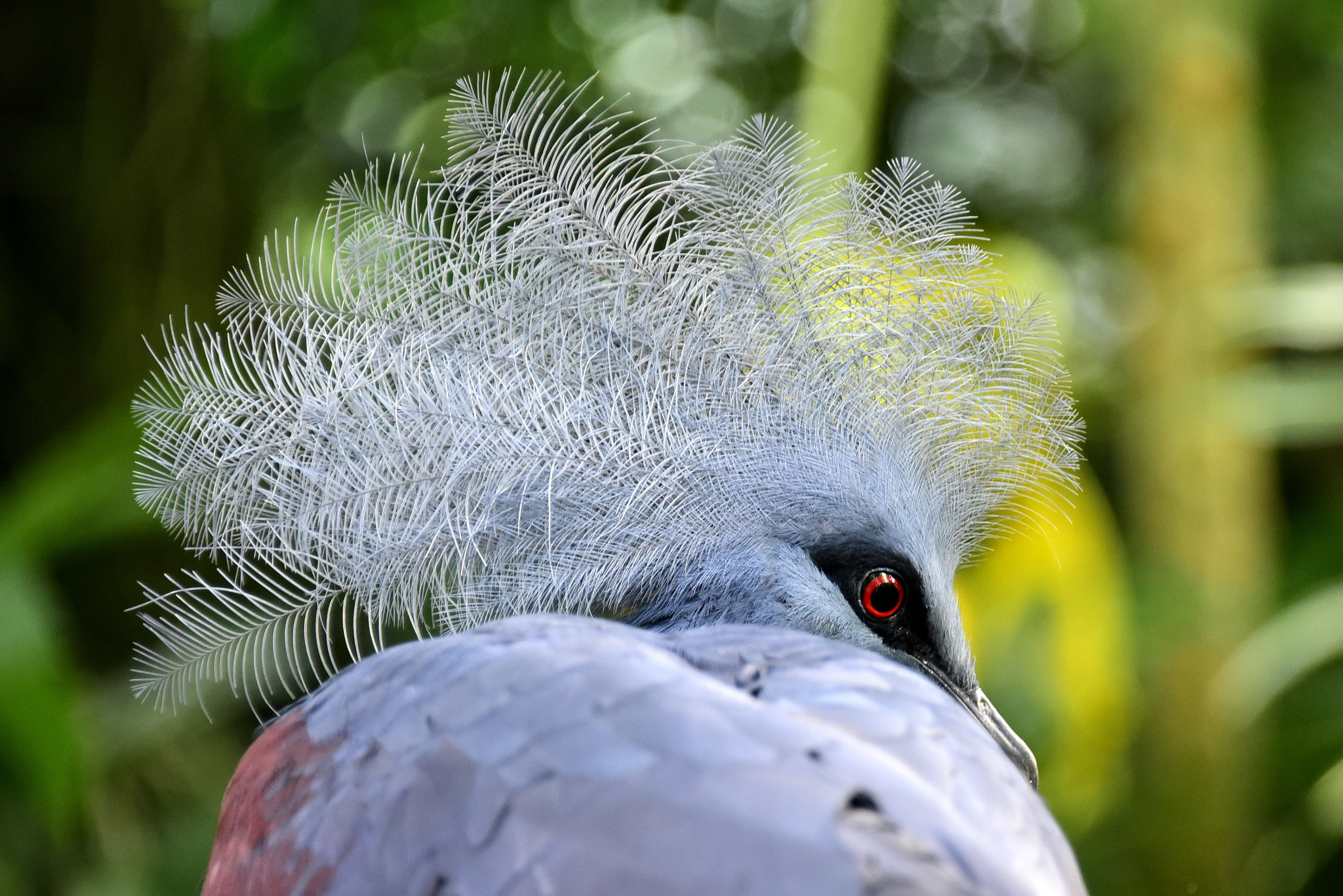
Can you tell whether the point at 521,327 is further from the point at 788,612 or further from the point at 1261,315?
the point at 1261,315

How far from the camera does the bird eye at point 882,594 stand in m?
1.21

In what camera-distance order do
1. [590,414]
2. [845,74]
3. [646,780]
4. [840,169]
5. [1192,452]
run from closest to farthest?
[646,780]
[590,414]
[840,169]
[845,74]
[1192,452]

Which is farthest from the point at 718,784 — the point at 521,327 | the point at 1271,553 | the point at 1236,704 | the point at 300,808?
the point at 1271,553

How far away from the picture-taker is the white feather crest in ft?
3.86

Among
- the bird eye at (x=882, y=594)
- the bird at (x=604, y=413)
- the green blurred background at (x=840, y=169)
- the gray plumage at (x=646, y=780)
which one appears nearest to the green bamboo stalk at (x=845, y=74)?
the green blurred background at (x=840, y=169)

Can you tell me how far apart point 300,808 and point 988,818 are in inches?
20.5

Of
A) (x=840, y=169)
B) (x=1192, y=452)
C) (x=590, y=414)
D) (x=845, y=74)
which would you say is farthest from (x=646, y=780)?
(x=1192, y=452)

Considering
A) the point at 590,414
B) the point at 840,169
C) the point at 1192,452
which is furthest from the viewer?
the point at 1192,452

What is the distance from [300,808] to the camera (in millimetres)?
919

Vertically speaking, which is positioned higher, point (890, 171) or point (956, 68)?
point (956, 68)

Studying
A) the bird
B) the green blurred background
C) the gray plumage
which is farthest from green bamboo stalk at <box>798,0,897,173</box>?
the gray plumage

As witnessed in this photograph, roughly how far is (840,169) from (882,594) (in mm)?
1040

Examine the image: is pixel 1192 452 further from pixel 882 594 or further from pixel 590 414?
pixel 590 414

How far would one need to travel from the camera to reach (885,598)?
4.01 ft
